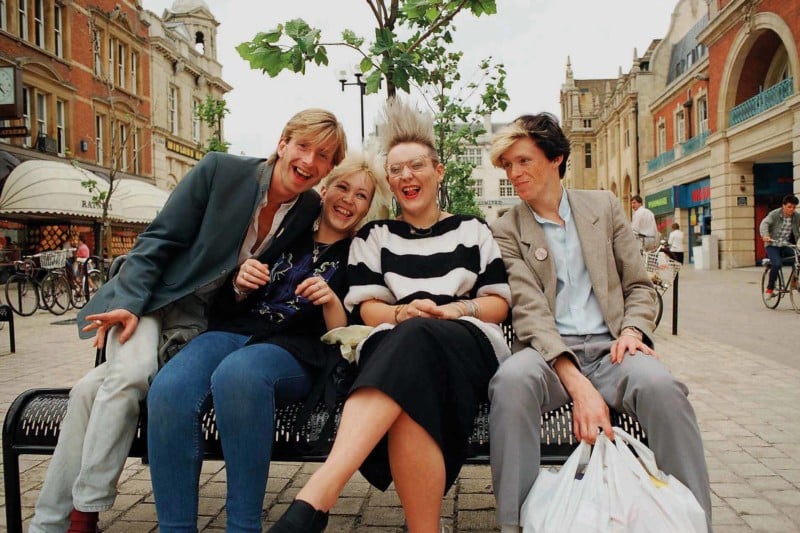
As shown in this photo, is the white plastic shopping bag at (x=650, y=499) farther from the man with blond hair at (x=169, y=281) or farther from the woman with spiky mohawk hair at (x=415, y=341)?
the man with blond hair at (x=169, y=281)

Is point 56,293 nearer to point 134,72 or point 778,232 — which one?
point 778,232

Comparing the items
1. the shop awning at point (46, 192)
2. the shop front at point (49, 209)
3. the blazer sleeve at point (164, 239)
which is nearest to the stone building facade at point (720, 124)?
the blazer sleeve at point (164, 239)

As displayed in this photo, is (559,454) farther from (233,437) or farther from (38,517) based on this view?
(38,517)

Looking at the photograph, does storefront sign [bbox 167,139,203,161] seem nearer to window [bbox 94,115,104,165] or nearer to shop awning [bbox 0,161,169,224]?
window [bbox 94,115,104,165]

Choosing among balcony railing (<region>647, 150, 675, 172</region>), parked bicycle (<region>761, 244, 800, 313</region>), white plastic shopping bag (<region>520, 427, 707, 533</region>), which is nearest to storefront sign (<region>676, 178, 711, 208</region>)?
balcony railing (<region>647, 150, 675, 172</region>)

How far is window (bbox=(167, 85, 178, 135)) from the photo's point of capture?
3644 centimetres

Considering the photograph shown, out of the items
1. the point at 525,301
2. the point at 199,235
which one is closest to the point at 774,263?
the point at 525,301

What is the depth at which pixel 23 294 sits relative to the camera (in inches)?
539

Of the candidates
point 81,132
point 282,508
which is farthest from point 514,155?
point 81,132

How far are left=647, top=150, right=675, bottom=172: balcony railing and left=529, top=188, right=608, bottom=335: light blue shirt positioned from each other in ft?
112

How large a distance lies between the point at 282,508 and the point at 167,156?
35.4 m

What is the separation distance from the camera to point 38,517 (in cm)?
247

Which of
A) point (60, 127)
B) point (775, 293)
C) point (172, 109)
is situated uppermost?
point (172, 109)

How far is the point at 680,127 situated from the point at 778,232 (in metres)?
23.8
